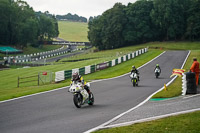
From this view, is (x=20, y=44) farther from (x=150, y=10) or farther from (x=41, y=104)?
(x=41, y=104)

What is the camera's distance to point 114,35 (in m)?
103

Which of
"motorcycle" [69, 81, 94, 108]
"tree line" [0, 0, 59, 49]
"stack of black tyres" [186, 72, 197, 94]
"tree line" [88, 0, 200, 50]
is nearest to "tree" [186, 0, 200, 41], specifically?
"tree line" [88, 0, 200, 50]

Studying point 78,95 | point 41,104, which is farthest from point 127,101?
point 41,104

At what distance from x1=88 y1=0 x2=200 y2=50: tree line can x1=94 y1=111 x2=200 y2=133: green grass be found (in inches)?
3537

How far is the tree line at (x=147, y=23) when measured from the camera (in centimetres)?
9688

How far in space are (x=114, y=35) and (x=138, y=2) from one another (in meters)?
15.1

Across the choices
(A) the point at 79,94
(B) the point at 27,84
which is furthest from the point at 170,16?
(A) the point at 79,94

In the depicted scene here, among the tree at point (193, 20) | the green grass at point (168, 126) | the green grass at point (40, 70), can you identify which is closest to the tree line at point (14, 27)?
the tree at point (193, 20)

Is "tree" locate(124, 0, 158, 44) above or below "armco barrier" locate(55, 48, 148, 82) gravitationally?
above

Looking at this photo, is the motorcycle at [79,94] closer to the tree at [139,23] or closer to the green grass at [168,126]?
the green grass at [168,126]

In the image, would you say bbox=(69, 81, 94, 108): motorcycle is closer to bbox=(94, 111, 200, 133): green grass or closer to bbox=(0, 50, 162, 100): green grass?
bbox=(94, 111, 200, 133): green grass

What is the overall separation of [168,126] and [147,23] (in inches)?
3844

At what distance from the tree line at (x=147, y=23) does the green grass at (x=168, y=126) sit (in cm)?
8983

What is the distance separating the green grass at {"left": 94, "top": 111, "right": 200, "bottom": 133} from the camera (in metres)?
8.06
